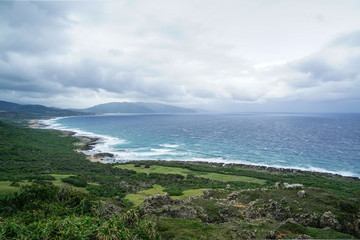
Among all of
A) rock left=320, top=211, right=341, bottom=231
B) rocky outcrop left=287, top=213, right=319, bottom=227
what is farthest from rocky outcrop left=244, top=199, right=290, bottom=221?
→ rock left=320, top=211, right=341, bottom=231

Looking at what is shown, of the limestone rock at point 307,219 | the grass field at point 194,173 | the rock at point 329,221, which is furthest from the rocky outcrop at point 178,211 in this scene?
the grass field at point 194,173

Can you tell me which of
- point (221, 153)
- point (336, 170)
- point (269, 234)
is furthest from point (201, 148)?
point (269, 234)

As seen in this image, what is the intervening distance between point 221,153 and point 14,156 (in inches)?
2890

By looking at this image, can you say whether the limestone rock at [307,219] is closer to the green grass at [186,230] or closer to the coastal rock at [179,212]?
the green grass at [186,230]

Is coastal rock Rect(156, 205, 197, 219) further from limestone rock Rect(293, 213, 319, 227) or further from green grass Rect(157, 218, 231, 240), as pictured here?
limestone rock Rect(293, 213, 319, 227)

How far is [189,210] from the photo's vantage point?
16.1 meters

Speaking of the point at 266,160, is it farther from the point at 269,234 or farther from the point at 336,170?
the point at 269,234

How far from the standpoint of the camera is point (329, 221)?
1472 centimetres

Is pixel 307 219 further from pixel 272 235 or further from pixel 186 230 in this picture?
pixel 186 230

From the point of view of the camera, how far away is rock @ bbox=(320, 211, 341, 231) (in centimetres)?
1444

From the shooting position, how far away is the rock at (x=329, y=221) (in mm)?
14438

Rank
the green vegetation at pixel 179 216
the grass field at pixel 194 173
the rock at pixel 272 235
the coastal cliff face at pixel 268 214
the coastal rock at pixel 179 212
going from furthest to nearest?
the grass field at pixel 194 173
the coastal rock at pixel 179 212
the coastal cliff face at pixel 268 214
the rock at pixel 272 235
the green vegetation at pixel 179 216

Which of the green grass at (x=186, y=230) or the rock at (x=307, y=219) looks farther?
the rock at (x=307, y=219)

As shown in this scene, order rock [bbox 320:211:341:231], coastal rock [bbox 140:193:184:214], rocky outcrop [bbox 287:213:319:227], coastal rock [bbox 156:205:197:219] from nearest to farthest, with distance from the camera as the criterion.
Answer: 1. rock [bbox 320:211:341:231]
2. rocky outcrop [bbox 287:213:319:227]
3. coastal rock [bbox 156:205:197:219]
4. coastal rock [bbox 140:193:184:214]
